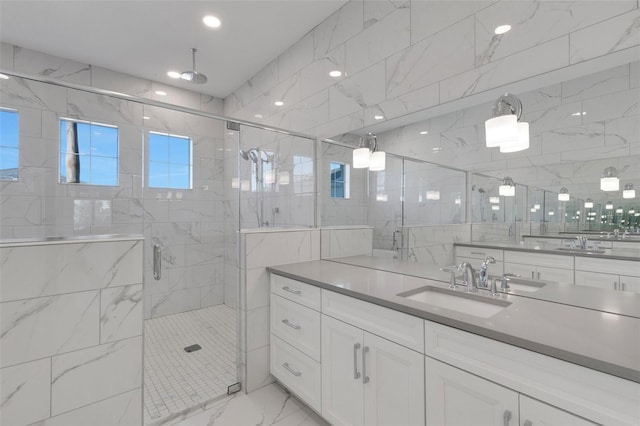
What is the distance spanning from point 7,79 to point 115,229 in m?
0.84

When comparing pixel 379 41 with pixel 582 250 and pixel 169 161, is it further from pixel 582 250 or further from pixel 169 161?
pixel 169 161

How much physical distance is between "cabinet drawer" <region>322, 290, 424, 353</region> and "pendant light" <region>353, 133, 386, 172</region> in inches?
40.2

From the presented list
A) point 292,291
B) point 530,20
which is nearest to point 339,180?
point 292,291

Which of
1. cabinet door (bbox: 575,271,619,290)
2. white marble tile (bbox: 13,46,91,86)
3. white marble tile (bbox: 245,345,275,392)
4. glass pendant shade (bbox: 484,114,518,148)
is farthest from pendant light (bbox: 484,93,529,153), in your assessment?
white marble tile (bbox: 13,46,91,86)

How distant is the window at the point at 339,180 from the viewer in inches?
94.8

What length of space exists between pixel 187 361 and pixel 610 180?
3.00 m

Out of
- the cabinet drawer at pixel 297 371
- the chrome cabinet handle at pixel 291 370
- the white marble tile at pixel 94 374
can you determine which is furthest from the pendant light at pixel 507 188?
the white marble tile at pixel 94 374

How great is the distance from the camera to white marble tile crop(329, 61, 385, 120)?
2152 mm

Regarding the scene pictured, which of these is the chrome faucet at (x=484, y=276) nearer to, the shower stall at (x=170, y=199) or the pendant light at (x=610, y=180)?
the pendant light at (x=610, y=180)

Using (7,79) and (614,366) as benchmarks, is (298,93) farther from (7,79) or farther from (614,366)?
(614,366)

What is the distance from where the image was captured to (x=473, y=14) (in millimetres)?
1604

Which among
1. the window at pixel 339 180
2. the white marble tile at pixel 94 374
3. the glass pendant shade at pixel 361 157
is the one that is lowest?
the white marble tile at pixel 94 374

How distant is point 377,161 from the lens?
2.11m

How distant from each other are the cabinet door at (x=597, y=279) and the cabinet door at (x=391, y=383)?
779 millimetres
